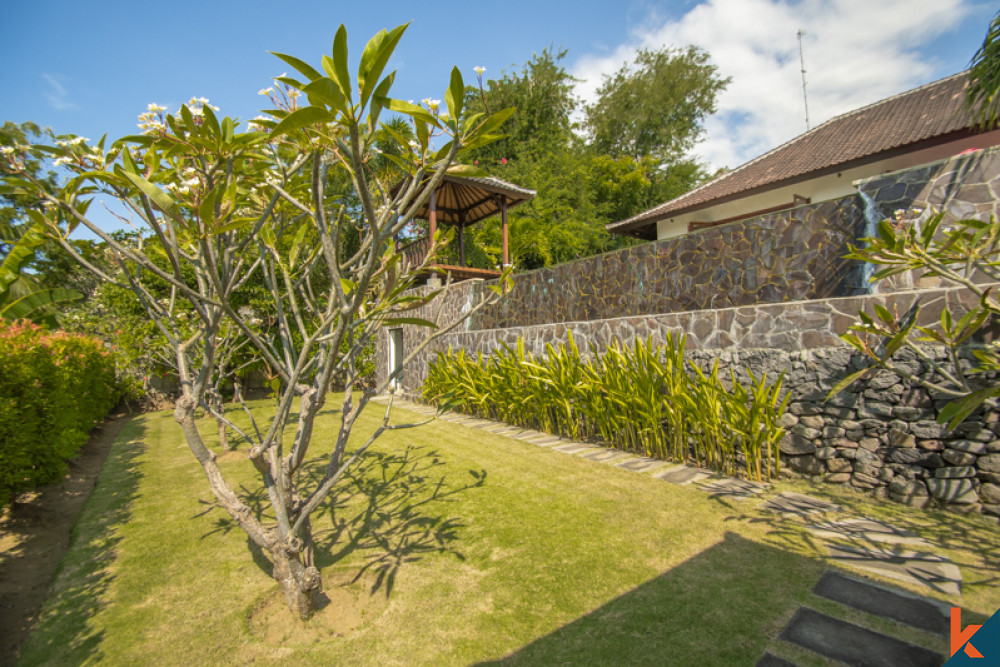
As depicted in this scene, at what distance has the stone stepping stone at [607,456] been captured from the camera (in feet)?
16.9

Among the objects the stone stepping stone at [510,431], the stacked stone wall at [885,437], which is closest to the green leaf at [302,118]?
the stacked stone wall at [885,437]

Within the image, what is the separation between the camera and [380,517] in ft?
12.1

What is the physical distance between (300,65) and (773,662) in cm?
285

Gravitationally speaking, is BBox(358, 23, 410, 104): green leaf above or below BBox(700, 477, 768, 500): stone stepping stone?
above

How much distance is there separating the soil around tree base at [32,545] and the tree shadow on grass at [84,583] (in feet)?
0.26

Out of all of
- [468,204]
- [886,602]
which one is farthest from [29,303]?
A: [468,204]

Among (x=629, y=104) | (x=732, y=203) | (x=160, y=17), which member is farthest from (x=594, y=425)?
(x=629, y=104)

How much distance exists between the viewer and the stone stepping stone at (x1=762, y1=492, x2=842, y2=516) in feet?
11.7

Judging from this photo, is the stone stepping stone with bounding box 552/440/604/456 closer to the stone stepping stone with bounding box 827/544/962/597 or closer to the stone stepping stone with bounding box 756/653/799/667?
the stone stepping stone with bounding box 827/544/962/597

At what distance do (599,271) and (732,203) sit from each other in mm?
5390

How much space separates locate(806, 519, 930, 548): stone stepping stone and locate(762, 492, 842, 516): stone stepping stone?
0.71 ft

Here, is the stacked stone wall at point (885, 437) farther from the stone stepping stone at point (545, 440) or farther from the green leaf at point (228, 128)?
the green leaf at point (228, 128)

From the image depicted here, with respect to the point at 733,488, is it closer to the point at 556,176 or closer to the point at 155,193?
the point at 155,193

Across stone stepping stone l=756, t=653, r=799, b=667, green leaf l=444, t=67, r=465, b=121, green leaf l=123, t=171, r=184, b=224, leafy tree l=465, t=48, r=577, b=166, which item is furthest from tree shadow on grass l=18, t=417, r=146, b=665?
leafy tree l=465, t=48, r=577, b=166
